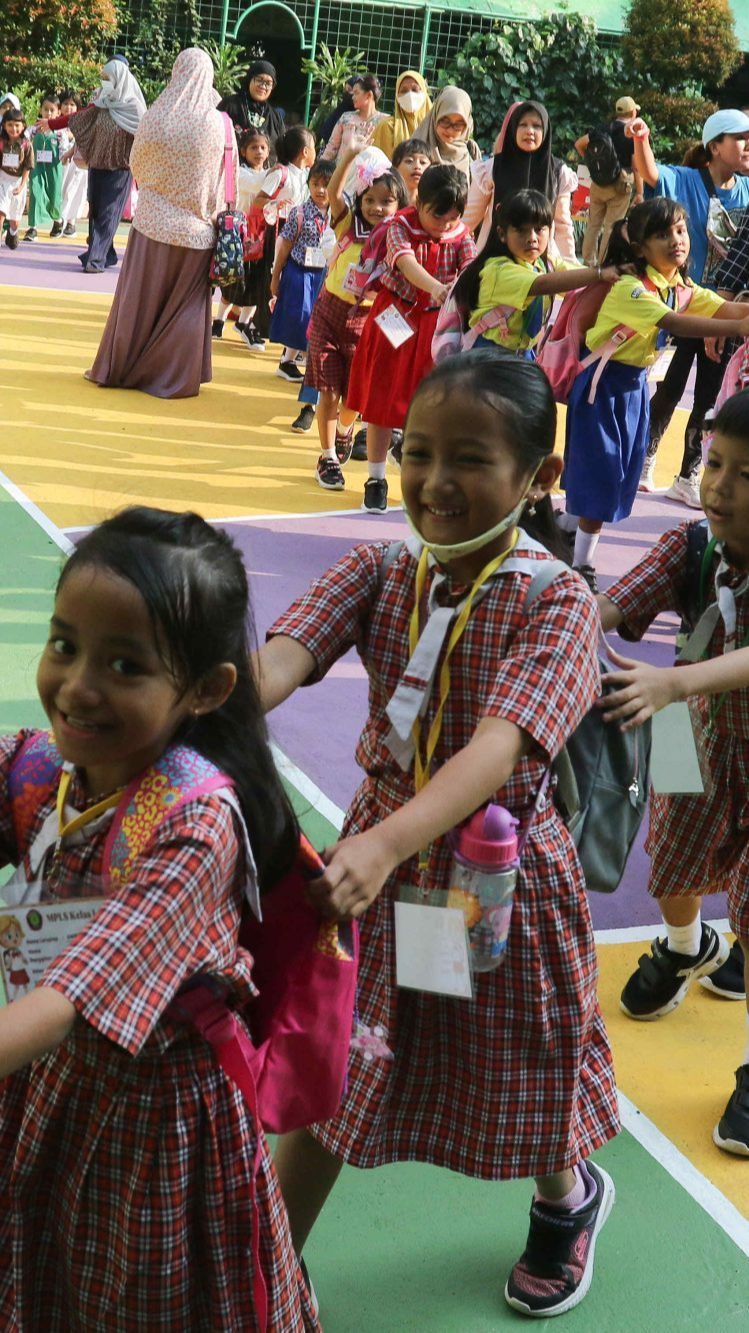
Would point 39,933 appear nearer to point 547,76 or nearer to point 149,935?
point 149,935

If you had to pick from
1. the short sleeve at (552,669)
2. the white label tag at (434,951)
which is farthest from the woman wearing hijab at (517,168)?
the white label tag at (434,951)

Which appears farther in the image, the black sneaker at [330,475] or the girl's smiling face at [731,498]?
the black sneaker at [330,475]

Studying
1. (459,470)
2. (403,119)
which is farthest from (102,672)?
(403,119)

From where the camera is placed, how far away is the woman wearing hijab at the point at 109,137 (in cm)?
1463

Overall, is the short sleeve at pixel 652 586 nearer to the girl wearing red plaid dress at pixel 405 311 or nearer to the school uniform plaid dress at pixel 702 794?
the school uniform plaid dress at pixel 702 794

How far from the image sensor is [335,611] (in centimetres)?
229

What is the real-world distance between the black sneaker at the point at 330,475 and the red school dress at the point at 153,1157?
6.42 meters

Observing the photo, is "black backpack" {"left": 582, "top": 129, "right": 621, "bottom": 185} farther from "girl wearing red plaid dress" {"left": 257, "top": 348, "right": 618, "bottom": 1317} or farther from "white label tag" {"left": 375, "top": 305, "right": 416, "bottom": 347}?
"girl wearing red plaid dress" {"left": 257, "top": 348, "right": 618, "bottom": 1317}

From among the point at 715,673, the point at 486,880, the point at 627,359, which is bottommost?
the point at 627,359

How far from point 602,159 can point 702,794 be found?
6.88 m

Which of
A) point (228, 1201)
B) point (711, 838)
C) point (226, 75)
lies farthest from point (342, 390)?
point (226, 75)

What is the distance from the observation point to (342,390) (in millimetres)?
8109

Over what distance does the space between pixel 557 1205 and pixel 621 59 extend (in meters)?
25.8

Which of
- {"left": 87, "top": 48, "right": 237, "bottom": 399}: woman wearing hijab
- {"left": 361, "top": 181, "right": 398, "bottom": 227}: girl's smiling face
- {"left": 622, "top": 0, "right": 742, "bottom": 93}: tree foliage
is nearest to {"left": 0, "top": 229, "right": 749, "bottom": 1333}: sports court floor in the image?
{"left": 87, "top": 48, "right": 237, "bottom": 399}: woman wearing hijab
